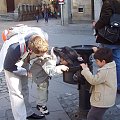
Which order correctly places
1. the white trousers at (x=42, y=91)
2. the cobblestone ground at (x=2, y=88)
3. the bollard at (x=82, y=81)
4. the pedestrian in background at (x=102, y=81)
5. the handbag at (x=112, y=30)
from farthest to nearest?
the cobblestone ground at (x=2, y=88), the handbag at (x=112, y=30), the white trousers at (x=42, y=91), the bollard at (x=82, y=81), the pedestrian in background at (x=102, y=81)

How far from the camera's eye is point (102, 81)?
13.5ft

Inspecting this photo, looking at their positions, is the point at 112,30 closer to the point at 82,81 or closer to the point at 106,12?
the point at 106,12

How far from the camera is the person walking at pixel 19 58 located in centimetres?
442

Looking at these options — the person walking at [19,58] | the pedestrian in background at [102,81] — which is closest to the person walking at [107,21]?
the person walking at [19,58]

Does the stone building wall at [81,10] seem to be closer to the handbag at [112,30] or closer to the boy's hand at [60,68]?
the handbag at [112,30]

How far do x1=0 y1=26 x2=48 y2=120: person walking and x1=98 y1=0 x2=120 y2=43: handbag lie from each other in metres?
1.50

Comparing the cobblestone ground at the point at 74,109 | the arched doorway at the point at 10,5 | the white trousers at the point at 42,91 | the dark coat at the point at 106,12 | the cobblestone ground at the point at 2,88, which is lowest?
the arched doorway at the point at 10,5

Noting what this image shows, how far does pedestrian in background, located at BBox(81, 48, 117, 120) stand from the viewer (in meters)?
4.12

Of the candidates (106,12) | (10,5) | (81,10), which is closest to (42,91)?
(106,12)

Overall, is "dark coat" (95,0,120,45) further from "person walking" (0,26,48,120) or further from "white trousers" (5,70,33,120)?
"white trousers" (5,70,33,120)

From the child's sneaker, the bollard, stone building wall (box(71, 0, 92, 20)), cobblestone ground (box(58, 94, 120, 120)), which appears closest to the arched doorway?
stone building wall (box(71, 0, 92, 20))

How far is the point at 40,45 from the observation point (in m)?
4.38

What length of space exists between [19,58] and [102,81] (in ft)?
3.59

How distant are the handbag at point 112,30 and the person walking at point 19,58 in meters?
1.50
